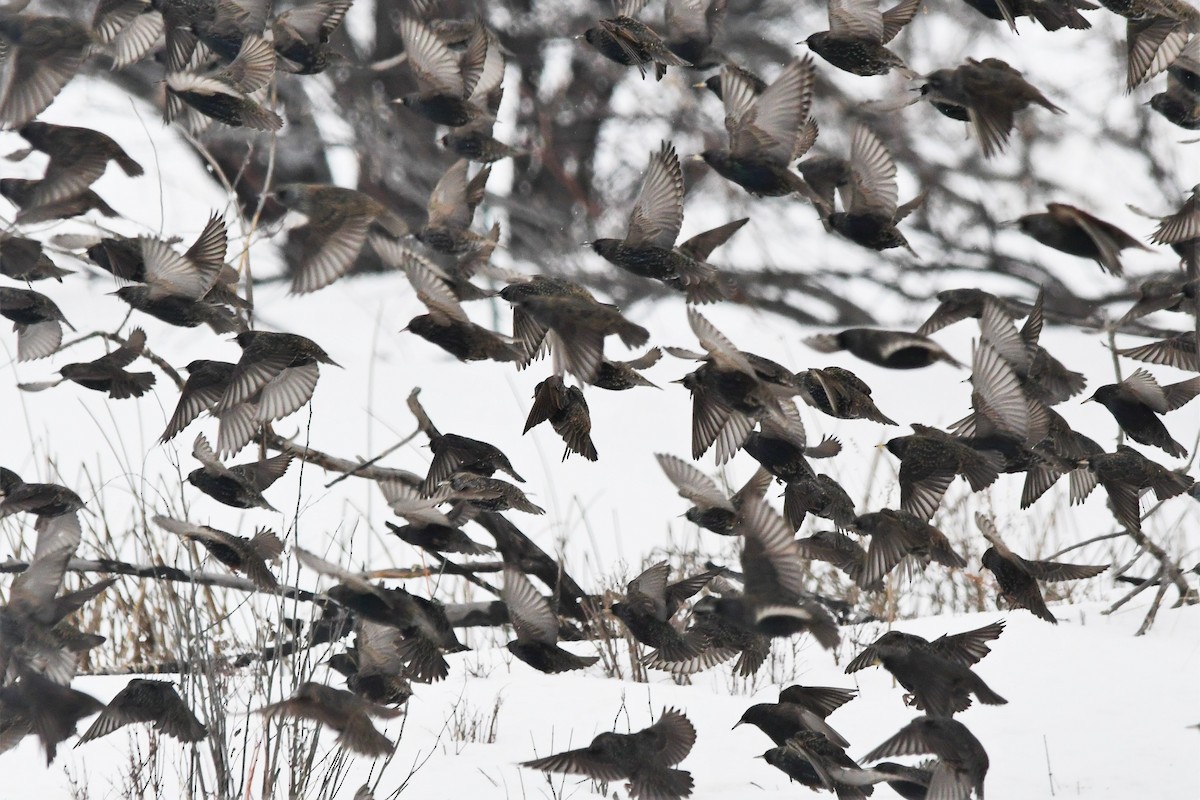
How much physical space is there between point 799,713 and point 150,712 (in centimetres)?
119

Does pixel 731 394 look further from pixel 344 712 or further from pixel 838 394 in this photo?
pixel 344 712

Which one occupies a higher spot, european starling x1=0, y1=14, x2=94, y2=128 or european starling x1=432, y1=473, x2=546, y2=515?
european starling x1=0, y1=14, x2=94, y2=128

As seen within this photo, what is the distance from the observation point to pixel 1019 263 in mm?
8305

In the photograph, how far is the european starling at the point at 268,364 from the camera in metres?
2.17

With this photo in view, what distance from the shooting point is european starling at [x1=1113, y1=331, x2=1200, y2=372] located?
2.62 m

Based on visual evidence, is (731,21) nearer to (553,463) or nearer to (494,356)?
(553,463)

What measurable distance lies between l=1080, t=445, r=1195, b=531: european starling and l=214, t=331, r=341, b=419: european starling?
146 centimetres

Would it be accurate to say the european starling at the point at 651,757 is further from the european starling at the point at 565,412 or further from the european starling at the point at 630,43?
the european starling at the point at 630,43

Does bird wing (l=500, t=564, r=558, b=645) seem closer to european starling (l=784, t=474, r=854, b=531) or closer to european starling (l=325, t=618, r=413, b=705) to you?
european starling (l=325, t=618, r=413, b=705)

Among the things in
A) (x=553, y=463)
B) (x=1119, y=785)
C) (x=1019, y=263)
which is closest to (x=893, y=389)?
(x=1019, y=263)

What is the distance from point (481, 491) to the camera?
2.26 metres

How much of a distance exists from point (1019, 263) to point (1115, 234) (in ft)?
21.1

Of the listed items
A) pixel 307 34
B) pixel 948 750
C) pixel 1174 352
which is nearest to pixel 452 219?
pixel 307 34

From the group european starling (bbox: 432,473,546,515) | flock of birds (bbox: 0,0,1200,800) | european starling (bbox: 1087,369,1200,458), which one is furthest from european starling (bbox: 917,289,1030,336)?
european starling (bbox: 432,473,546,515)
